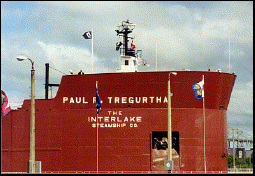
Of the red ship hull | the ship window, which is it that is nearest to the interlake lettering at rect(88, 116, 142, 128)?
the red ship hull

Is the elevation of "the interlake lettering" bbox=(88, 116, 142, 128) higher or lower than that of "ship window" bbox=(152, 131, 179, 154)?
higher

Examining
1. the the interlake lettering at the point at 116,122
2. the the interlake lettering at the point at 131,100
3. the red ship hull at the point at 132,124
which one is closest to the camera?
the red ship hull at the point at 132,124

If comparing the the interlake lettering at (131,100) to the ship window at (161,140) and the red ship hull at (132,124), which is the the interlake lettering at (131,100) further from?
the ship window at (161,140)

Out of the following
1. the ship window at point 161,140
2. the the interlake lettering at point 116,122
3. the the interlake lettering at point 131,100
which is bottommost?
the ship window at point 161,140

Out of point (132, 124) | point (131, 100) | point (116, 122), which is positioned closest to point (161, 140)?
point (132, 124)

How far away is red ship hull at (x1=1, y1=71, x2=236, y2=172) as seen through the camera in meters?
40.8

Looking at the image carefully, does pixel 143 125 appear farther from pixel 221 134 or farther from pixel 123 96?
pixel 221 134

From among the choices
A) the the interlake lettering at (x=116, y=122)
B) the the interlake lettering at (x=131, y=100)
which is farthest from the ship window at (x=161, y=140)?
the the interlake lettering at (x=131, y=100)

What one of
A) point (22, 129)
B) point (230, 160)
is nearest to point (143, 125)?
point (22, 129)

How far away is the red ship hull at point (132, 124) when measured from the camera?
134 ft

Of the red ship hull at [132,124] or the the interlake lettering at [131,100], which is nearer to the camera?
the red ship hull at [132,124]

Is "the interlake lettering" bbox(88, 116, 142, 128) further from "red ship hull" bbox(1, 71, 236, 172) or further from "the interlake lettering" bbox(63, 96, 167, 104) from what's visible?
"the interlake lettering" bbox(63, 96, 167, 104)

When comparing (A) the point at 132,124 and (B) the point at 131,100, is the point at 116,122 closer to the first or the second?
(A) the point at 132,124

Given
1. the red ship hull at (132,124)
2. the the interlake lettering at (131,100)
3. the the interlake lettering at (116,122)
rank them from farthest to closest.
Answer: the the interlake lettering at (116,122) < the the interlake lettering at (131,100) < the red ship hull at (132,124)
